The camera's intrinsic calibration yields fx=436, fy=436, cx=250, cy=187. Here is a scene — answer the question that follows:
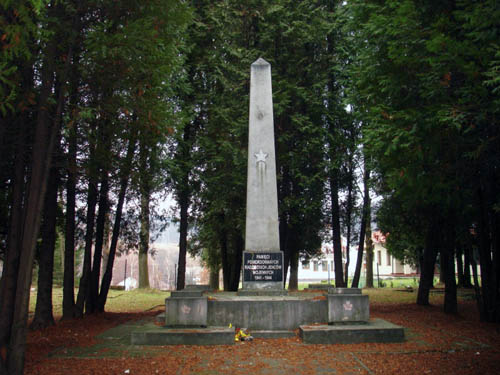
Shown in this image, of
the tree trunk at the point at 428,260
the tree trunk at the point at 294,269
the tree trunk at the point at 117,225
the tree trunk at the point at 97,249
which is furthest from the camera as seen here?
the tree trunk at the point at 294,269

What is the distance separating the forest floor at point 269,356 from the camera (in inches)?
253

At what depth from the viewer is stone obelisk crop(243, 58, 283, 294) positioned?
10742mm

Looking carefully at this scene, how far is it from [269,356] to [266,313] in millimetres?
2048

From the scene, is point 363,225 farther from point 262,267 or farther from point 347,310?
point 347,310

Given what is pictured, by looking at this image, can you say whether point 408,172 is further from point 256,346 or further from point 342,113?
point 342,113

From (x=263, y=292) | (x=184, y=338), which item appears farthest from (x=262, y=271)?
Result: (x=184, y=338)

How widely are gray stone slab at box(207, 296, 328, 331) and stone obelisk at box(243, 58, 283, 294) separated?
105 centimetres

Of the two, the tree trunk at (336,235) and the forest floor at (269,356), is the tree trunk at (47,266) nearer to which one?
the forest floor at (269,356)

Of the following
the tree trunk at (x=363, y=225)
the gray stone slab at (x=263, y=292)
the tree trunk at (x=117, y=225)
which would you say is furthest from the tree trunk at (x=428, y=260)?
the tree trunk at (x=117, y=225)

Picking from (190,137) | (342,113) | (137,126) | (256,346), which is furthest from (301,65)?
(256,346)

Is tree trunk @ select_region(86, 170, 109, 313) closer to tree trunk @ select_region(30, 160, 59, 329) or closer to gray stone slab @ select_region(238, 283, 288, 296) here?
tree trunk @ select_region(30, 160, 59, 329)

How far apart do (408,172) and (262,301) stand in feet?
13.3

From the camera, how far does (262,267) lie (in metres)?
10.8

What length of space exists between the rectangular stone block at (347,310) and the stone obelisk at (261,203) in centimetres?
168
